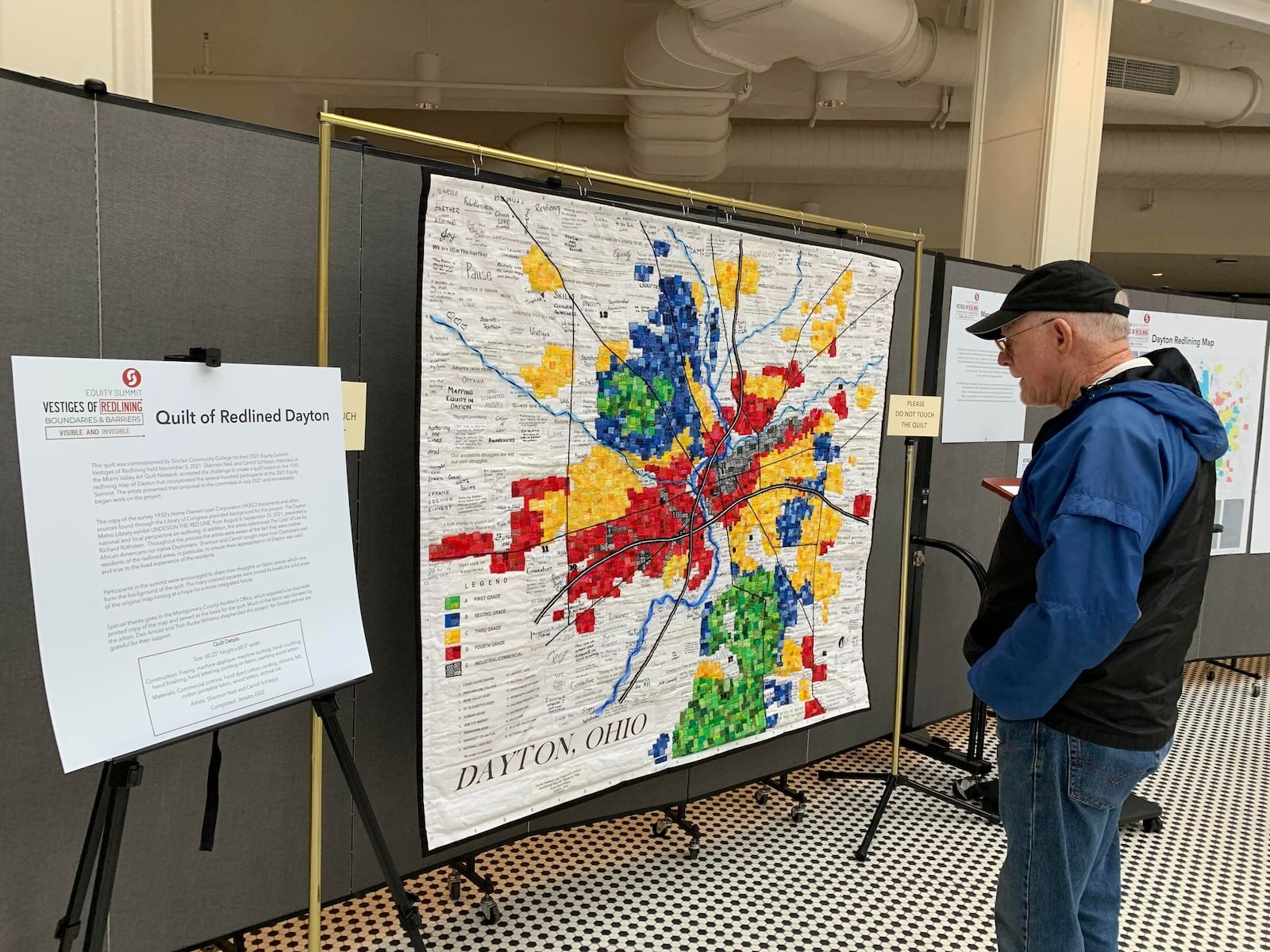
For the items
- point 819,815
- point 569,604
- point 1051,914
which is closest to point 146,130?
point 569,604

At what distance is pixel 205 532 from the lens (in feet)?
4.35

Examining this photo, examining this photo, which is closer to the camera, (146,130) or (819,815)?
(146,130)

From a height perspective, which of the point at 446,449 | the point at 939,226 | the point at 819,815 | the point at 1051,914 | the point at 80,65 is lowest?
the point at 819,815

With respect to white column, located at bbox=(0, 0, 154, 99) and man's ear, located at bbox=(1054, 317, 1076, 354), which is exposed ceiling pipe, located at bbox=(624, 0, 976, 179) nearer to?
white column, located at bbox=(0, 0, 154, 99)

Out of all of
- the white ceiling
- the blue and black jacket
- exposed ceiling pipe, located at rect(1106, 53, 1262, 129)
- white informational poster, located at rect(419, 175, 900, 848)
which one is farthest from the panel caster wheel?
exposed ceiling pipe, located at rect(1106, 53, 1262, 129)

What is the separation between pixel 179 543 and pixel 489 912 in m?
1.39

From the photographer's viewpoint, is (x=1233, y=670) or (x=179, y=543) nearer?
(x=179, y=543)

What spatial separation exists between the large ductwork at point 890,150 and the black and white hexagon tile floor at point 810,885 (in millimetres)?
A: 4927

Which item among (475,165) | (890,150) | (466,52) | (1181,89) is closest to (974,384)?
(475,165)

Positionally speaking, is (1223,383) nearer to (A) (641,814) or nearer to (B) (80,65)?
(A) (641,814)

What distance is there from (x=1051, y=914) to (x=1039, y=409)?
8.45 feet

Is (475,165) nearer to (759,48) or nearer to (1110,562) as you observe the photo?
(1110,562)

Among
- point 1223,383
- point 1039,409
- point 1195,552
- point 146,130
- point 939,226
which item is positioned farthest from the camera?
point 939,226

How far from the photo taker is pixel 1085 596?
51.8 inches
